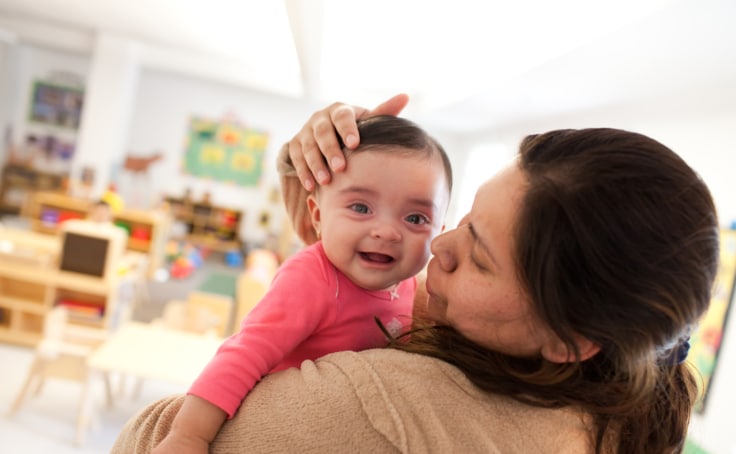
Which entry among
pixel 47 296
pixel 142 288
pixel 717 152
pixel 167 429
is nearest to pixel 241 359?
pixel 167 429

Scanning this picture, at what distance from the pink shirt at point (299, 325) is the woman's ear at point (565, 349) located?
34cm

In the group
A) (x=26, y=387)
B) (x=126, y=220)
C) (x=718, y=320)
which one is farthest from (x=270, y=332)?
(x=126, y=220)

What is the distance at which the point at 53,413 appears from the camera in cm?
466

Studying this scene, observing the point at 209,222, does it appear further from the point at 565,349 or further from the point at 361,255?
the point at 565,349

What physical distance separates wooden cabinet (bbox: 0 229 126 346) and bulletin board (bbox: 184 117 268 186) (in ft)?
22.0

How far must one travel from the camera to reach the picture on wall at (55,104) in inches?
482

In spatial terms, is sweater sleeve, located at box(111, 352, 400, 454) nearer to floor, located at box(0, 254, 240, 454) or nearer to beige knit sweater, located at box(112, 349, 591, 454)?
beige knit sweater, located at box(112, 349, 591, 454)

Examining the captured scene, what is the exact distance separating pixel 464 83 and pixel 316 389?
6357mm

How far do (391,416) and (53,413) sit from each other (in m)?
4.79

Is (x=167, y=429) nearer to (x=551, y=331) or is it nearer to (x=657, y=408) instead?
(x=551, y=331)

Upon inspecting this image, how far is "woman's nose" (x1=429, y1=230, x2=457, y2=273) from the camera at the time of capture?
0.91 metres

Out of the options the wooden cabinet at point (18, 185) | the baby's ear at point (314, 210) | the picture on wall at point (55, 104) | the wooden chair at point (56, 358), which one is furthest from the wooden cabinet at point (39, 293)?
the picture on wall at point (55, 104)

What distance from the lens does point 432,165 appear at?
1.14m

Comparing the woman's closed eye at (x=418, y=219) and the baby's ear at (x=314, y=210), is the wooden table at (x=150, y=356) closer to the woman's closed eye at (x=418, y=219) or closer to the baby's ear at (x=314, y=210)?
the baby's ear at (x=314, y=210)
